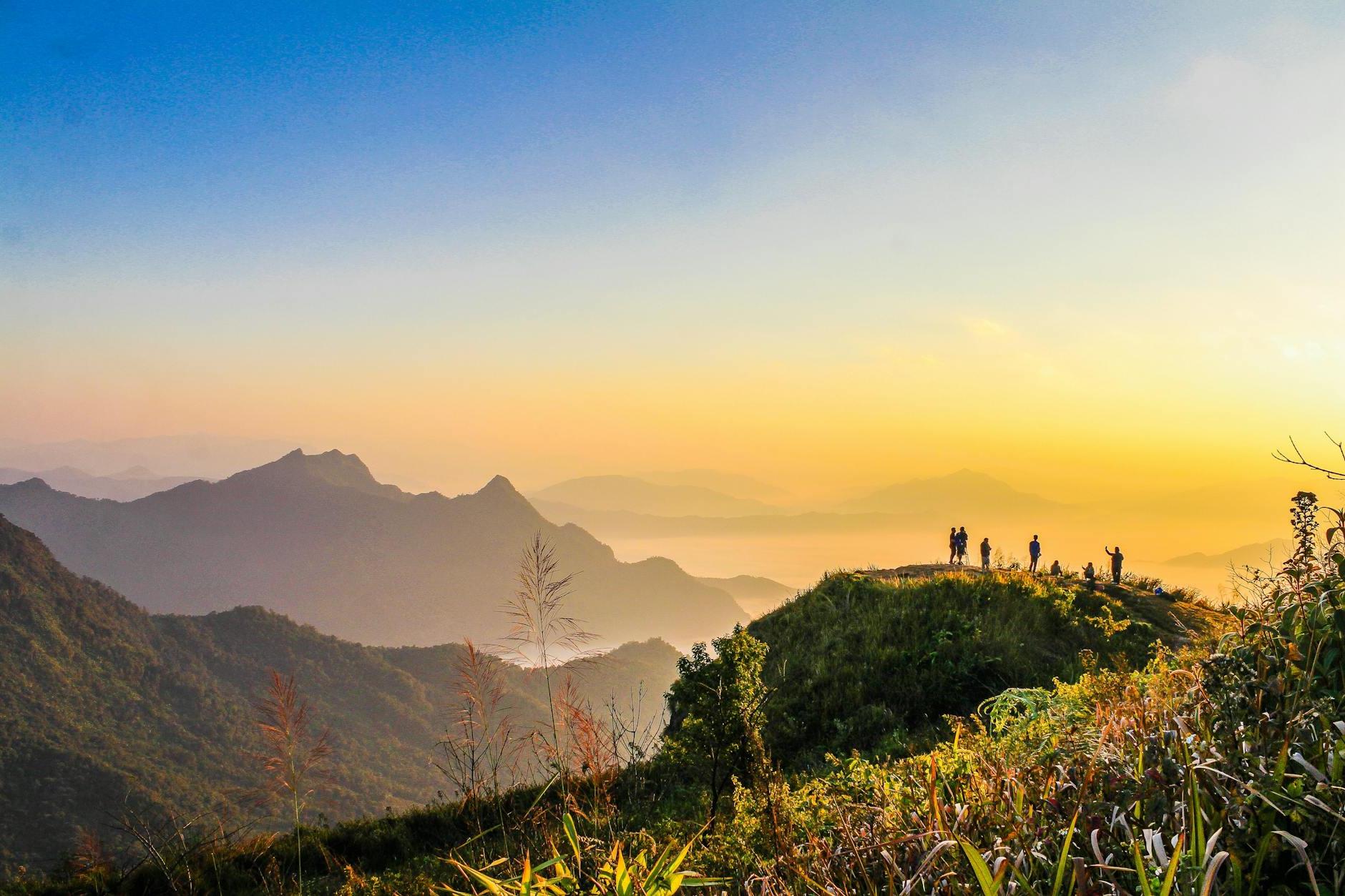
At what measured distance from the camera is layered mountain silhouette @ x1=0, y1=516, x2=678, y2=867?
88.9 m

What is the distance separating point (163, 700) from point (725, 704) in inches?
5959

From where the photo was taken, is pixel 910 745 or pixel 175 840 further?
pixel 910 745

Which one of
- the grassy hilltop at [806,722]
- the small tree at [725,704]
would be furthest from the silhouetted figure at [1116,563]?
the small tree at [725,704]

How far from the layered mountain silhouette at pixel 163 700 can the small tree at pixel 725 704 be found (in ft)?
252

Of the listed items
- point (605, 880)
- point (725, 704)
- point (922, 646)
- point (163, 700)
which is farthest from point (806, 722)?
point (163, 700)

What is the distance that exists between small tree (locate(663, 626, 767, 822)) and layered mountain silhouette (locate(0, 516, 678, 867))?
252 feet

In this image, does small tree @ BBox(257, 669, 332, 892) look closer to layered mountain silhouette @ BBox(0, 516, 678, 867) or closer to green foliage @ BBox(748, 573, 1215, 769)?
green foliage @ BBox(748, 573, 1215, 769)

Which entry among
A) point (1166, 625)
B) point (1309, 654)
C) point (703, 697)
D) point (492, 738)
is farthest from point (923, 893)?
point (1166, 625)

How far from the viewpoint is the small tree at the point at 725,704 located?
7664 millimetres

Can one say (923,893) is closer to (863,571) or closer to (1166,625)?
(1166,625)

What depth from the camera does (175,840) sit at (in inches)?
349

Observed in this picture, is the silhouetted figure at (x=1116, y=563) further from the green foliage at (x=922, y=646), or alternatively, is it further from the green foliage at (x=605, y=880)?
the green foliage at (x=605, y=880)

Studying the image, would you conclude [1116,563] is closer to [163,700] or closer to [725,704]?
[725,704]

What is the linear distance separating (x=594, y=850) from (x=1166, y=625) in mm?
17025
